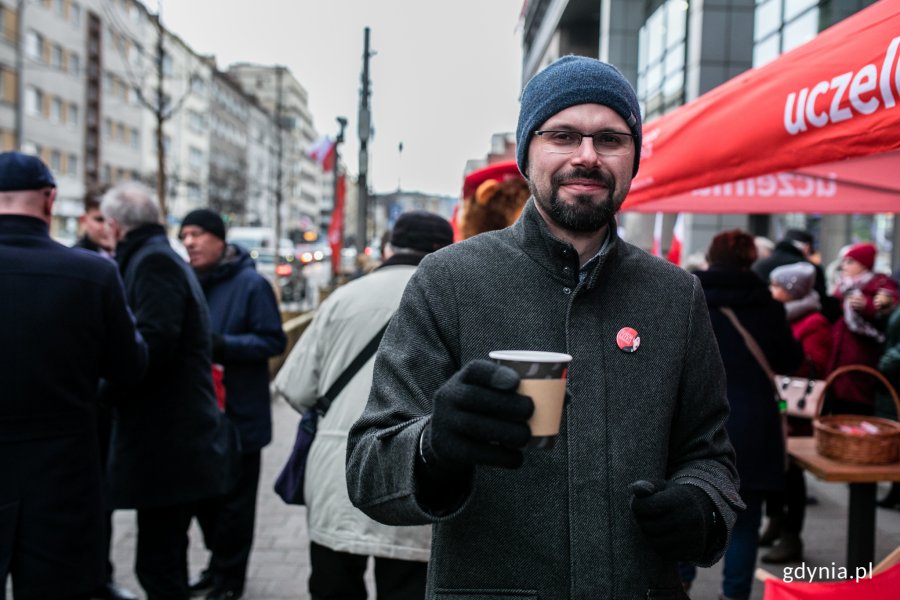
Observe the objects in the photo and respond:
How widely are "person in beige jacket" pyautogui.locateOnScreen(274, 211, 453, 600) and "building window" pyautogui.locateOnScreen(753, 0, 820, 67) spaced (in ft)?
33.6

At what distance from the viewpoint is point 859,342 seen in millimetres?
6215

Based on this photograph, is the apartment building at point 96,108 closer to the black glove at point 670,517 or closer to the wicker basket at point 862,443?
the wicker basket at point 862,443

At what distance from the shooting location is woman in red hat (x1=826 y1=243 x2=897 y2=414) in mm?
6203

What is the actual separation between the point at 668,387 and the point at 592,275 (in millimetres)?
300

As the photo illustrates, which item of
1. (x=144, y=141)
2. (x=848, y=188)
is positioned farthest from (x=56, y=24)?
(x=848, y=188)

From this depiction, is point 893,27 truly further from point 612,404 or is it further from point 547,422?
point 547,422

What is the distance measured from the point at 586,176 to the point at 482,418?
71 cm

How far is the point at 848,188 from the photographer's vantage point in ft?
19.6

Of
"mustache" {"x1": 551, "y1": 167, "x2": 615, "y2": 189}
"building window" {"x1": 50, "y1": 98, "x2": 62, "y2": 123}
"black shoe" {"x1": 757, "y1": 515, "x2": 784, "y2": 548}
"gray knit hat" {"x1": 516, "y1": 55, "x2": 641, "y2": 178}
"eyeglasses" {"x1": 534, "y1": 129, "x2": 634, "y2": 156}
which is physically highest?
"building window" {"x1": 50, "y1": 98, "x2": 62, "y2": 123}

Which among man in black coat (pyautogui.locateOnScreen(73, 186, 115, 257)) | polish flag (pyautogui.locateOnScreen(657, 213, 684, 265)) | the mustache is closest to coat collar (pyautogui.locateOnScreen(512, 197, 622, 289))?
the mustache

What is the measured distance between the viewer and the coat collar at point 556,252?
1.78m

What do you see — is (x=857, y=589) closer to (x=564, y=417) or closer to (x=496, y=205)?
(x=564, y=417)

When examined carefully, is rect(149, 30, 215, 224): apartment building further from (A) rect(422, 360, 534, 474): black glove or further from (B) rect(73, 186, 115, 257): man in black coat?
(A) rect(422, 360, 534, 474): black glove

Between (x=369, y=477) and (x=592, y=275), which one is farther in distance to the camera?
(x=592, y=275)
